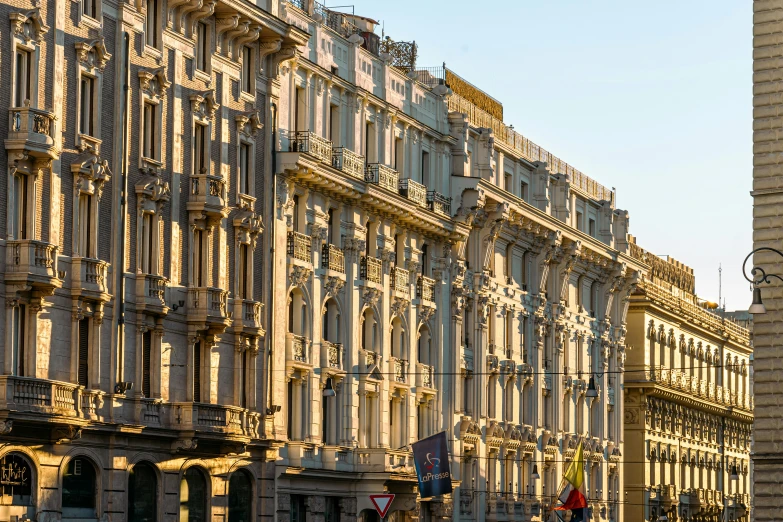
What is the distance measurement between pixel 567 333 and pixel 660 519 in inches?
855

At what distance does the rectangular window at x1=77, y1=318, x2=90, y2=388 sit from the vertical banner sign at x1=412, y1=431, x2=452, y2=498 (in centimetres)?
1942

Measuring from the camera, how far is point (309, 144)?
66250mm

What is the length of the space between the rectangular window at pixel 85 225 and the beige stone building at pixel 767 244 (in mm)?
19379

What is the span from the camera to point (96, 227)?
53.1 meters

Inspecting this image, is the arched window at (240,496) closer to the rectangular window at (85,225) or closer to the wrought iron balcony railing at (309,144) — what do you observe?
the rectangular window at (85,225)

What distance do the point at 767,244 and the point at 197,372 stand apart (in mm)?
17933

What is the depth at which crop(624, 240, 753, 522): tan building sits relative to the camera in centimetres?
11044

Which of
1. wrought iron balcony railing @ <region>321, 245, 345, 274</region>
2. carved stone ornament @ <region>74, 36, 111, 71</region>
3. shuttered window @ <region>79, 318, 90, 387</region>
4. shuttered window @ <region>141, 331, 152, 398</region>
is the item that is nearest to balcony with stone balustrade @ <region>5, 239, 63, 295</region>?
shuttered window @ <region>79, 318, 90, 387</region>

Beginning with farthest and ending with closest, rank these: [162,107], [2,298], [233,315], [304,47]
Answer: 1. [304,47]
2. [233,315]
3. [162,107]
4. [2,298]

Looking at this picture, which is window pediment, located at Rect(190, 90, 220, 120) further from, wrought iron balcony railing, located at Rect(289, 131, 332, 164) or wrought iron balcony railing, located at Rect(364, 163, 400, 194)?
wrought iron balcony railing, located at Rect(364, 163, 400, 194)

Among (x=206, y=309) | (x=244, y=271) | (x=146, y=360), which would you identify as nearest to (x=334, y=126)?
(x=244, y=271)

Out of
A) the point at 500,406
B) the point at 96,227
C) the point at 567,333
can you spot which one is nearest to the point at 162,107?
the point at 96,227

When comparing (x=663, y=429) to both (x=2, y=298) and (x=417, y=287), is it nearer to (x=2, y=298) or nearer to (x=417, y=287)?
(x=417, y=287)

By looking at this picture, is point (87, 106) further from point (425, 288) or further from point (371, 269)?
point (425, 288)
